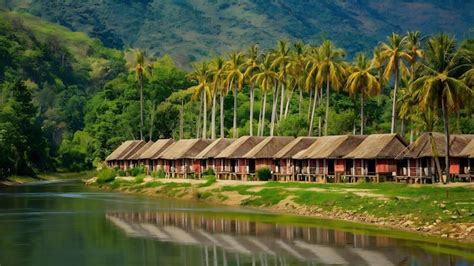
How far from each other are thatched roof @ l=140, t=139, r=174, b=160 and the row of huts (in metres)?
1.48

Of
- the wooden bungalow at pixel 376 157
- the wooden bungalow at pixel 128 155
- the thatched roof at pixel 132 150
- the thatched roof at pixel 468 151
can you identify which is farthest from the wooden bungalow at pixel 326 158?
the wooden bungalow at pixel 128 155

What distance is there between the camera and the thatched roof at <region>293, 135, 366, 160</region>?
7856cm

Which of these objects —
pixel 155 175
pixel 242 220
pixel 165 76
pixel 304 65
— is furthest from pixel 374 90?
pixel 165 76

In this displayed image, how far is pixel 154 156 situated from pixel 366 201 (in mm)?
58825

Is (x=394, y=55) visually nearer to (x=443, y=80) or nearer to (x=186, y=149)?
(x=443, y=80)

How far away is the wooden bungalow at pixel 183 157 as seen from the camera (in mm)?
102875

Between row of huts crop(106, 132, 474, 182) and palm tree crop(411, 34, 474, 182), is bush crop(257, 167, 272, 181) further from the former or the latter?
palm tree crop(411, 34, 474, 182)

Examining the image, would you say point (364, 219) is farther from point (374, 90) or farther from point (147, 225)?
point (374, 90)

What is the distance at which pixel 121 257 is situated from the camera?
3978cm

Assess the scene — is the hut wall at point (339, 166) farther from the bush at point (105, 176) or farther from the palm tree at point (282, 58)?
the bush at point (105, 176)

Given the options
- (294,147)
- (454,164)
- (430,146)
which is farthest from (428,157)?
(294,147)

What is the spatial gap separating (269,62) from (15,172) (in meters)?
40.8

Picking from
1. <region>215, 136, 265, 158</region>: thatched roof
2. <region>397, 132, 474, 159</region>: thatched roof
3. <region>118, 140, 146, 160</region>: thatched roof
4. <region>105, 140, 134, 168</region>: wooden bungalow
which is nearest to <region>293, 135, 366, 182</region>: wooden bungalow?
<region>397, 132, 474, 159</region>: thatched roof

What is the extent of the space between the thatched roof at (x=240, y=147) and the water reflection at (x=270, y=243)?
3468 centimetres
